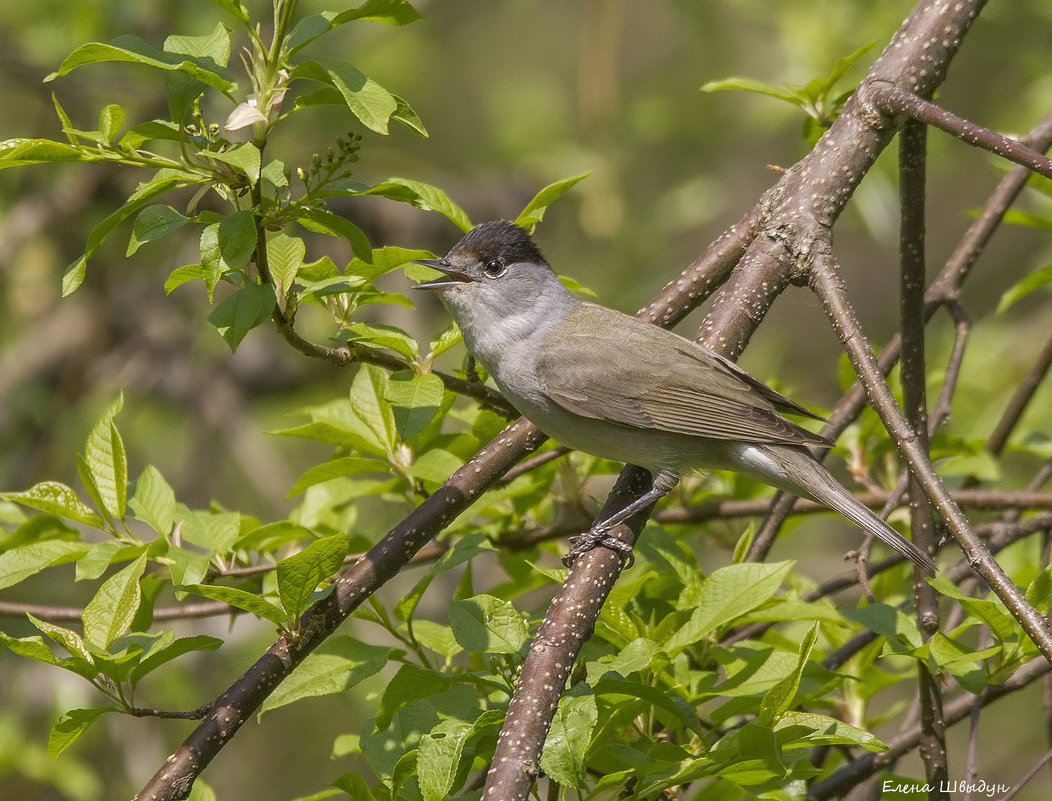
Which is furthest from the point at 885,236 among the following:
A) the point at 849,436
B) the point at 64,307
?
the point at 64,307

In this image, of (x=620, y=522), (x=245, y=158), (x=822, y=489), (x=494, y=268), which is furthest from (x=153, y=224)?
(x=822, y=489)

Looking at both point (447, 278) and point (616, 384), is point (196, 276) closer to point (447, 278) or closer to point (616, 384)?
point (447, 278)

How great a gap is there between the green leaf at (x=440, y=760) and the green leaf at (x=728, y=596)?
528mm

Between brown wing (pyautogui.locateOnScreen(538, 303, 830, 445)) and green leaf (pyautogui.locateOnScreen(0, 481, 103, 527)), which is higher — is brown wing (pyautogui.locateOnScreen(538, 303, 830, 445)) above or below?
above

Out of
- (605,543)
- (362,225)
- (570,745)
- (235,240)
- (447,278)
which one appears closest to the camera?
(570,745)

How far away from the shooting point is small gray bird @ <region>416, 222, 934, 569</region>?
3.24 meters

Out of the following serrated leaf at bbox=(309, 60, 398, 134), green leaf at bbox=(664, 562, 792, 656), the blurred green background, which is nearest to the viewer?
serrated leaf at bbox=(309, 60, 398, 134)

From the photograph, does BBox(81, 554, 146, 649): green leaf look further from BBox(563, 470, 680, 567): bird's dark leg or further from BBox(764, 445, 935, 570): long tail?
BBox(764, 445, 935, 570): long tail

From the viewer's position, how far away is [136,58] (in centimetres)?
210

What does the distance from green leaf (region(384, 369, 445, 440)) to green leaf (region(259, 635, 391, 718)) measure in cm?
55

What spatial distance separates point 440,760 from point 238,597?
1.75 feet

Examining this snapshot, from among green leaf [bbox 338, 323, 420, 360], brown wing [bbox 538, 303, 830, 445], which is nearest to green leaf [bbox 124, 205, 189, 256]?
green leaf [bbox 338, 323, 420, 360]

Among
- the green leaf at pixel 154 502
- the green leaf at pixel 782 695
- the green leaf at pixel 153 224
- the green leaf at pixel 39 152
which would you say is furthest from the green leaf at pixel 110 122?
the green leaf at pixel 782 695

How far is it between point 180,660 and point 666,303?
375 cm
